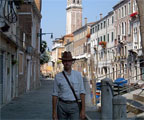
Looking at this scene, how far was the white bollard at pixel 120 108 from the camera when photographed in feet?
24.5

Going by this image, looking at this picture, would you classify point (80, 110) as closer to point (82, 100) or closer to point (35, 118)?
point (82, 100)

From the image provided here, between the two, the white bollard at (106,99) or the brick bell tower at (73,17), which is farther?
the brick bell tower at (73,17)

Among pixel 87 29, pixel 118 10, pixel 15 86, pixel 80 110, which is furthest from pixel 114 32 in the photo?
pixel 80 110

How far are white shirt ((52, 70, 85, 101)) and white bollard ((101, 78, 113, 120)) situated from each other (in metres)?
3.30

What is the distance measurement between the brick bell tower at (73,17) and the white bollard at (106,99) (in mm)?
107505

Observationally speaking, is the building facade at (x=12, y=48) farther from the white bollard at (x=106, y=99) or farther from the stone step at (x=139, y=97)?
the white bollard at (x=106, y=99)

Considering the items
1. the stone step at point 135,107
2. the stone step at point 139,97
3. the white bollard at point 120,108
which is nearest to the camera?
the white bollard at point 120,108

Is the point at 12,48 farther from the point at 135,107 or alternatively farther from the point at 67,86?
the point at 67,86

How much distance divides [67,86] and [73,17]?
370 ft

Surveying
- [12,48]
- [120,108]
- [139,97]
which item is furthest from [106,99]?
[12,48]

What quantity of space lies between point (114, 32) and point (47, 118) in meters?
45.4

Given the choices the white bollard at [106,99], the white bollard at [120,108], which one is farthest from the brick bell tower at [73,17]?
the white bollard at [120,108]

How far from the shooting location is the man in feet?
19.6

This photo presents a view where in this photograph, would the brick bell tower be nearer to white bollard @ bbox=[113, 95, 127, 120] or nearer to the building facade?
the building facade
